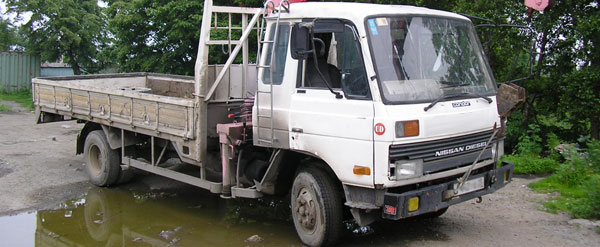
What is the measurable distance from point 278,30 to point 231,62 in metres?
0.88

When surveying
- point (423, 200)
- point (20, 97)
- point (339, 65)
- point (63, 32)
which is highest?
point (63, 32)

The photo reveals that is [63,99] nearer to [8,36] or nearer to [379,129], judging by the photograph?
[379,129]

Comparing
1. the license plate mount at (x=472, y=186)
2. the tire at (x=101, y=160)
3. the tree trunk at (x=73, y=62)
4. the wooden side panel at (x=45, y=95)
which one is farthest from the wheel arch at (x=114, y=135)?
the tree trunk at (x=73, y=62)

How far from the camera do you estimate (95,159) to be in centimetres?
907

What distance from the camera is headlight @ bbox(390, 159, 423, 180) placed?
498cm

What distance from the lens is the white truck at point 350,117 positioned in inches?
199

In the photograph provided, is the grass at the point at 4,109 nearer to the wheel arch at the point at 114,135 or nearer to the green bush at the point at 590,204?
the wheel arch at the point at 114,135

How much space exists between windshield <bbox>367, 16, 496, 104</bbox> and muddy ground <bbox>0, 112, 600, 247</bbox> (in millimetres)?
1565

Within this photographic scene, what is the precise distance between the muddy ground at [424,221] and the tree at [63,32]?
11.4 m

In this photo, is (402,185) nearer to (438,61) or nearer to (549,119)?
(438,61)

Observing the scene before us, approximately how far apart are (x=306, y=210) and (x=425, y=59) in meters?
1.92

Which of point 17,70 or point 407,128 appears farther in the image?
point 17,70

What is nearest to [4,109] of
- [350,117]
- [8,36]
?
[8,36]

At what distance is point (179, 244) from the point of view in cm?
622
